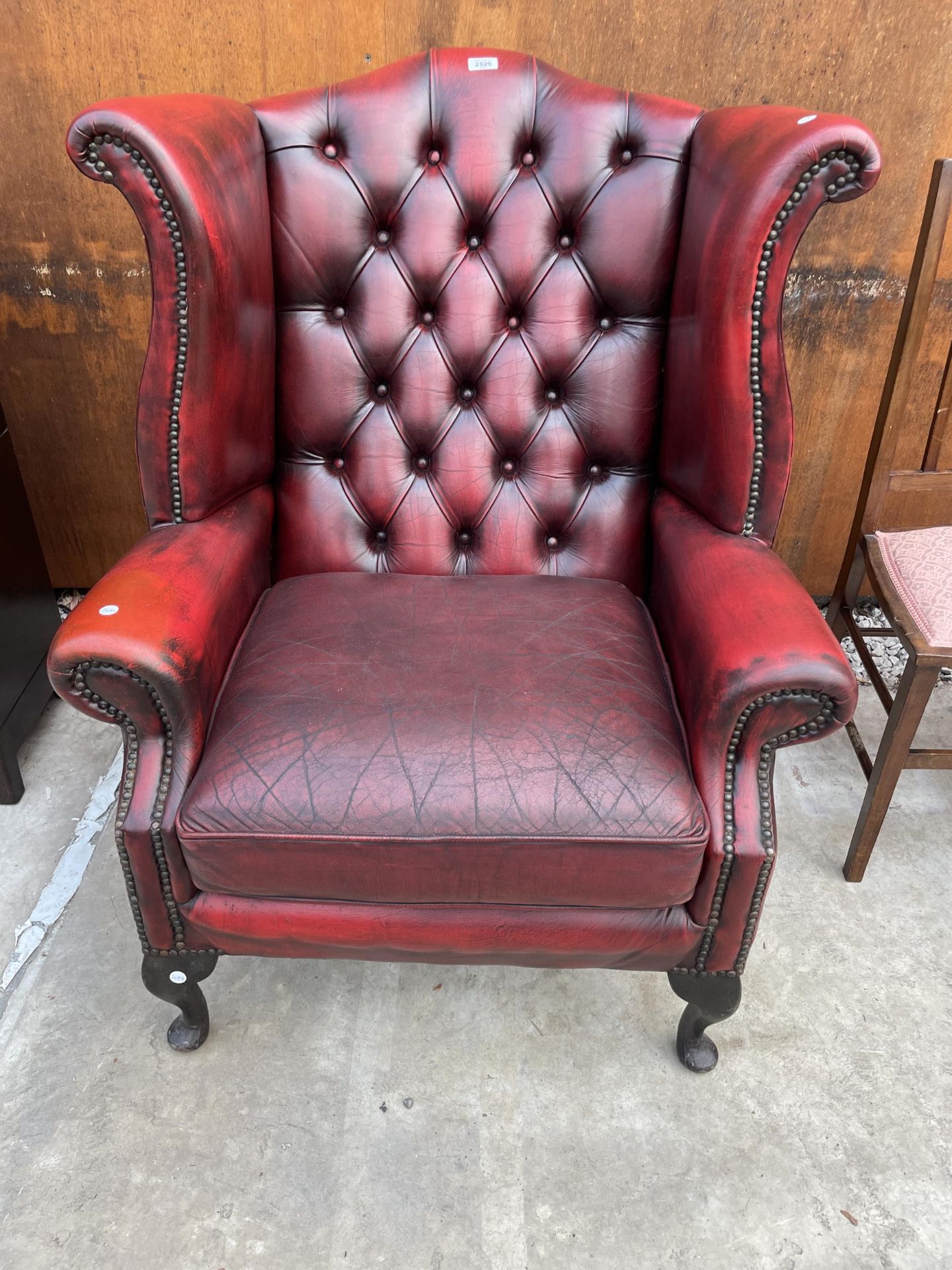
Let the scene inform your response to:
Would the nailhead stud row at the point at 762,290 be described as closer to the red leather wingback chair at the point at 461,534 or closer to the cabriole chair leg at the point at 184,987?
the red leather wingback chair at the point at 461,534

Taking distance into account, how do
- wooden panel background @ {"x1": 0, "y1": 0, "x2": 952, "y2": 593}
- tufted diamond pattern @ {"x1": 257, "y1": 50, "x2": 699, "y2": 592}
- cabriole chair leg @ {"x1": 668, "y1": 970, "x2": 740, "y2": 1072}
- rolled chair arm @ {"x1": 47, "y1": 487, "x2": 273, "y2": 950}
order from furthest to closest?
wooden panel background @ {"x1": 0, "y1": 0, "x2": 952, "y2": 593}
tufted diamond pattern @ {"x1": 257, "y1": 50, "x2": 699, "y2": 592}
cabriole chair leg @ {"x1": 668, "y1": 970, "x2": 740, "y2": 1072}
rolled chair arm @ {"x1": 47, "y1": 487, "x2": 273, "y2": 950}

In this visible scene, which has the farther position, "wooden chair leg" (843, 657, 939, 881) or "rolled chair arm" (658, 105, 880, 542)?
"wooden chair leg" (843, 657, 939, 881)

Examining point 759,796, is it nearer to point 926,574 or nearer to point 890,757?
point 890,757

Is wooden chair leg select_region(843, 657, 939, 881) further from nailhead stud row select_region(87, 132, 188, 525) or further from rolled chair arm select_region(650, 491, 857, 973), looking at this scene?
nailhead stud row select_region(87, 132, 188, 525)

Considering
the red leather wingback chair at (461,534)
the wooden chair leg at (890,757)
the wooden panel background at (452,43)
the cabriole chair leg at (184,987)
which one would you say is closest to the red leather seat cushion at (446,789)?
the red leather wingback chair at (461,534)

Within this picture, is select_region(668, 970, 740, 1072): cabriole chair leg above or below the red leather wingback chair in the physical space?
below

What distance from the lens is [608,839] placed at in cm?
100

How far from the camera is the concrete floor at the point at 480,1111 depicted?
1071 millimetres

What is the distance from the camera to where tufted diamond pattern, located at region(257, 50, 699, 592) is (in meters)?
1.34

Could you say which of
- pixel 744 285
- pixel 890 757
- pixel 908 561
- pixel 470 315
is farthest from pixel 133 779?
pixel 908 561

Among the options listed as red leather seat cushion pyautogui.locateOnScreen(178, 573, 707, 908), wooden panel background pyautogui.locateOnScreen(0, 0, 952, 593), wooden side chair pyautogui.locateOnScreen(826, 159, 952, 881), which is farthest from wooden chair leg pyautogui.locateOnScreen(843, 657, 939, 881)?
wooden panel background pyautogui.locateOnScreen(0, 0, 952, 593)

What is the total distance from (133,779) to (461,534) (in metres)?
0.69

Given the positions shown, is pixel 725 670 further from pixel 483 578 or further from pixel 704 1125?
pixel 704 1125

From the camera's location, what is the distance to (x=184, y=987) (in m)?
1.19
